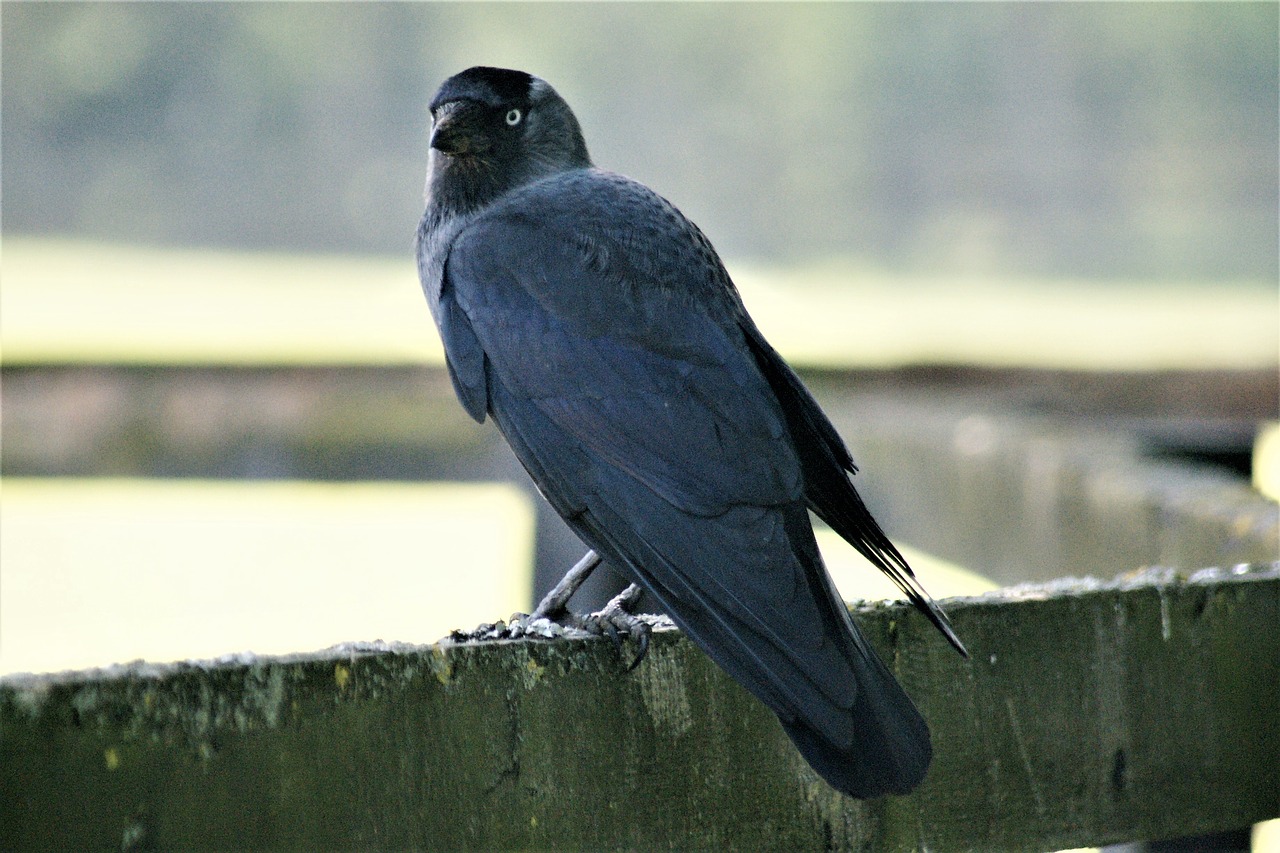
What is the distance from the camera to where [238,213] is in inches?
611

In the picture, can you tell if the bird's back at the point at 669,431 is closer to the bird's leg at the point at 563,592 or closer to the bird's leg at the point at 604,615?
the bird's leg at the point at 604,615

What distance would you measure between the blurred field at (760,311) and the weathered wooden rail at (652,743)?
10.1 ft

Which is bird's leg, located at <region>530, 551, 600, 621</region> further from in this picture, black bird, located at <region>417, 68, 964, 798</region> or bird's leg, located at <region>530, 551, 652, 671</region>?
black bird, located at <region>417, 68, 964, 798</region>

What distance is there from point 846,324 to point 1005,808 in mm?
8884

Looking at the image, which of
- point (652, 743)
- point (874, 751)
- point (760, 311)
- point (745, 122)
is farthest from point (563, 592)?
point (745, 122)

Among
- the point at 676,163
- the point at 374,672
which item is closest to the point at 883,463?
the point at 374,672

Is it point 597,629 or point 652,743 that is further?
point 597,629

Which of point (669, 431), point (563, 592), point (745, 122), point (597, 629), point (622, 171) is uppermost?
point (745, 122)

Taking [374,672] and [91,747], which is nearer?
[91,747]

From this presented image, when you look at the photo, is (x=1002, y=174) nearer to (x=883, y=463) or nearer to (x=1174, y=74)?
(x=1174, y=74)

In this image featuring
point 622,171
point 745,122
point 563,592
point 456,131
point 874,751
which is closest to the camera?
point 874,751

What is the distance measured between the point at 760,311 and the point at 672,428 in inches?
342

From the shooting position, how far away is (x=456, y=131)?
10.4 ft

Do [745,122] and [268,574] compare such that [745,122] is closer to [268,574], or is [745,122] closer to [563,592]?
[268,574]
